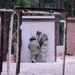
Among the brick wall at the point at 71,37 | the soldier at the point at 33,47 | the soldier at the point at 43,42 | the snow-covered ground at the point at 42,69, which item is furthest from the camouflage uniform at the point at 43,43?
the brick wall at the point at 71,37

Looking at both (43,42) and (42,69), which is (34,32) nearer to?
(43,42)

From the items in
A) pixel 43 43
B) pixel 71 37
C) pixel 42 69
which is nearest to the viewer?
pixel 42 69

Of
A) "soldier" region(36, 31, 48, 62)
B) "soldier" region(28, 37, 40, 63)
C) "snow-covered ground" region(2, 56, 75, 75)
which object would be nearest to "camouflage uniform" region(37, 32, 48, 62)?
A: "soldier" region(36, 31, 48, 62)

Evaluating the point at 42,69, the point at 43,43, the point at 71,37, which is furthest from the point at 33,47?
the point at 71,37

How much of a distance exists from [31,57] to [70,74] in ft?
23.9

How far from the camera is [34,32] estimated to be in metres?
24.6

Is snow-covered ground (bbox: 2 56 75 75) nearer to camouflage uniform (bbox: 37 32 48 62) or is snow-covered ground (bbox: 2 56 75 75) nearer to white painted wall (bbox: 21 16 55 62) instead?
camouflage uniform (bbox: 37 32 48 62)

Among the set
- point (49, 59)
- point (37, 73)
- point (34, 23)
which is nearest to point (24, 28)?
point (34, 23)

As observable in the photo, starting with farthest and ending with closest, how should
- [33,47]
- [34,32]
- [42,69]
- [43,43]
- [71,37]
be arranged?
[71,37], [34,32], [43,43], [33,47], [42,69]

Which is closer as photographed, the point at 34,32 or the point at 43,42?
the point at 43,42

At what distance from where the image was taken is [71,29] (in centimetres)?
3481

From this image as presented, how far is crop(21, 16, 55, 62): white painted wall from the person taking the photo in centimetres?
2453

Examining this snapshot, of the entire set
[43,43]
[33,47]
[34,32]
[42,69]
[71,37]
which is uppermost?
[34,32]

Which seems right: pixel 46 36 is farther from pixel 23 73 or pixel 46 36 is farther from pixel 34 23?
pixel 23 73
